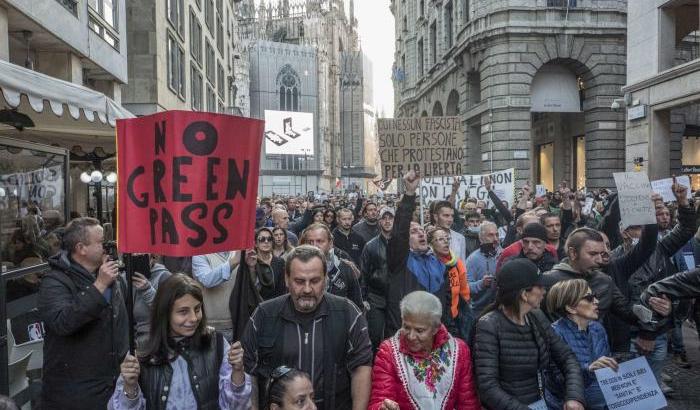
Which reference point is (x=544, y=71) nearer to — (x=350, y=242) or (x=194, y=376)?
(x=350, y=242)

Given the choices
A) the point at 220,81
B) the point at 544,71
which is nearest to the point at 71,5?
the point at 544,71

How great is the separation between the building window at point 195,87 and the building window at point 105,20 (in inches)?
406

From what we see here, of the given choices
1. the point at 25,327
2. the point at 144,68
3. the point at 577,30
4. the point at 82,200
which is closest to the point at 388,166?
the point at 25,327

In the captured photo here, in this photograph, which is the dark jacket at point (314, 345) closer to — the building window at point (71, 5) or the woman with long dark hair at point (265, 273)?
the woman with long dark hair at point (265, 273)

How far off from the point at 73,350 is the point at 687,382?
6097 mm

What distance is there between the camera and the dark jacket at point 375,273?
5344mm

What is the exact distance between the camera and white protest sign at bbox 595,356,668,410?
3.53 metres

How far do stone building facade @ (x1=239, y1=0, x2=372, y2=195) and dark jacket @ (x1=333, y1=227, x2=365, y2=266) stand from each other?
175ft

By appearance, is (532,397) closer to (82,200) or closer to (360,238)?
(360,238)

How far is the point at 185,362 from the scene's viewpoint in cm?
304

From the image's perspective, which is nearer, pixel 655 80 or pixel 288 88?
pixel 655 80

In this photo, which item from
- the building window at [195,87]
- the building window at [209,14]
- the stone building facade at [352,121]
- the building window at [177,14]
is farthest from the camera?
the stone building facade at [352,121]

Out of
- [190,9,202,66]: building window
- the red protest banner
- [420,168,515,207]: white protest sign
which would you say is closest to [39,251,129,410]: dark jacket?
the red protest banner

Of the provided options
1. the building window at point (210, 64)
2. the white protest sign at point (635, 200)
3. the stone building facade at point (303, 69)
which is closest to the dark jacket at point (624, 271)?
the white protest sign at point (635, 200)
